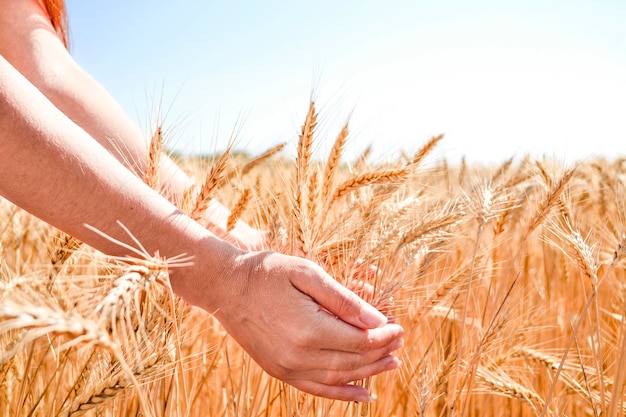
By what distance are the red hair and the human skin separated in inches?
38.1

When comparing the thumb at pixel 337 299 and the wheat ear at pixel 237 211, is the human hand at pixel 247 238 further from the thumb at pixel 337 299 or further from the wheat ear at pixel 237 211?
the thumb at pixel 337 299

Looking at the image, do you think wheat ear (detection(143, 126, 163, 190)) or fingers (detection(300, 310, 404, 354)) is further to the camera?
wheat ear (detection(143, 126, 163, 190))

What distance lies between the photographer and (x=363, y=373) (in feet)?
3.18

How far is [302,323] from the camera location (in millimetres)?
895

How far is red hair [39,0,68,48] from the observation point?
1704 millimetres

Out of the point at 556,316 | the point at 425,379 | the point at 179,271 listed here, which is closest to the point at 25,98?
the point at 179,271

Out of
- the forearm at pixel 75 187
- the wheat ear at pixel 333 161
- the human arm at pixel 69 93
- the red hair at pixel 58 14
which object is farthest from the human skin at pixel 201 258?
the red hair at pixel 58 14

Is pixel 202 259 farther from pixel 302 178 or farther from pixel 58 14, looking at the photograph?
pixel 58 14

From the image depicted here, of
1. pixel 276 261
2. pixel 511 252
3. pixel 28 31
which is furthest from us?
pixel 511 252

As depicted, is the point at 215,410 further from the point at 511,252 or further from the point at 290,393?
the point at 511,252

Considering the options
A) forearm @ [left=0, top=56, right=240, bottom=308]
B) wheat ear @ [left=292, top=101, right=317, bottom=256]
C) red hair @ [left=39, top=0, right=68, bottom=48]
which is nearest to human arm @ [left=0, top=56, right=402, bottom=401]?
forearm @ [left=0, top=56, right=240, bottom=308]

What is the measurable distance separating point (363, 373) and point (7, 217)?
50.1 inches

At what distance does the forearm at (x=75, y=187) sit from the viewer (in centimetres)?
80

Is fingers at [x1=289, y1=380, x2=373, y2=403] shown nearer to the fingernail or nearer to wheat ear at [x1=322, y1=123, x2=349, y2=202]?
the fingernail
